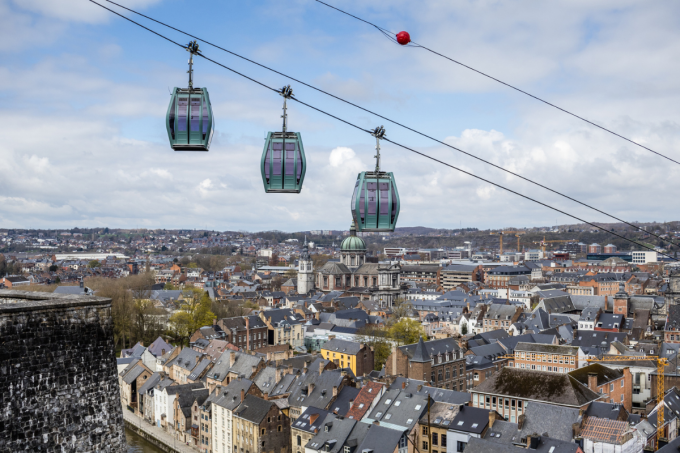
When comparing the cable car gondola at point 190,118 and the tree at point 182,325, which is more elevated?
the cable car gondola at point 190,118

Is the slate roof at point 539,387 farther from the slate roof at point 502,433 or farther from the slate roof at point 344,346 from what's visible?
the slate roof at point 344,346

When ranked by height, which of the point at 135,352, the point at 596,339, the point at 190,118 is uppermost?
the point at 190,118

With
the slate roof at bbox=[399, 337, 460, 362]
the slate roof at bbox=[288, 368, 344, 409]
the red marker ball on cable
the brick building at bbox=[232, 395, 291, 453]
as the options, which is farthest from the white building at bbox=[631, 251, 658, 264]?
the red marker ball on cable

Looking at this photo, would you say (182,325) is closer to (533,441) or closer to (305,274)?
(533,441)

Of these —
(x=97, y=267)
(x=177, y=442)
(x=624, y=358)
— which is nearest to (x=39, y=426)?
(x=177, y=442)

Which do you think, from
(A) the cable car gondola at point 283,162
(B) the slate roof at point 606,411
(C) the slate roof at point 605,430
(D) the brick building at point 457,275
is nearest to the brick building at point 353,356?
(B) the slate roof at point 606,411

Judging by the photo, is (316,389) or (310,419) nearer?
(310,419)

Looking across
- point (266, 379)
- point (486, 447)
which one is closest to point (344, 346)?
point (266, 379)
